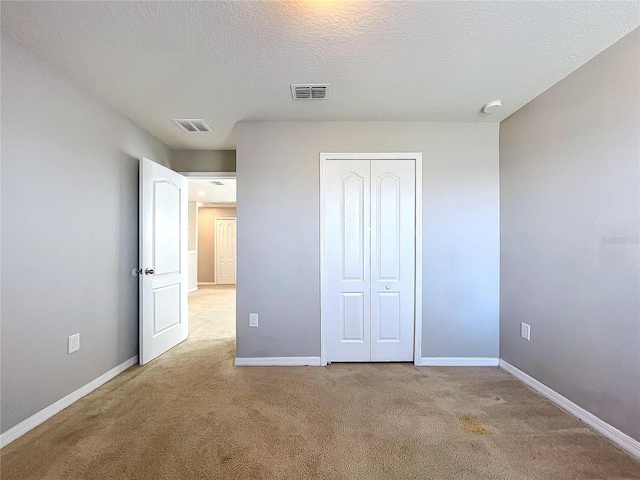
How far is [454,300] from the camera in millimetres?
3039

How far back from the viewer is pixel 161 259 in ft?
10.7

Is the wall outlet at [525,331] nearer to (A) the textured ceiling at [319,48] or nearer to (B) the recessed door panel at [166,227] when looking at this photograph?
(A) the textured ceiling at [319,48]

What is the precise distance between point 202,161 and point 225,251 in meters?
5.77

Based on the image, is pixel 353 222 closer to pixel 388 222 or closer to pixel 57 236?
pixel 388 222

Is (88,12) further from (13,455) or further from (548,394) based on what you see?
(548,394)

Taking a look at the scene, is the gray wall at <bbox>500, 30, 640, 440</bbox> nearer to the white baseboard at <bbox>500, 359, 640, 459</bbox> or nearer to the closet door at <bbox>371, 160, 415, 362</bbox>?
the white baseboard at <bbox>500, 359, 640, 459</bbox>

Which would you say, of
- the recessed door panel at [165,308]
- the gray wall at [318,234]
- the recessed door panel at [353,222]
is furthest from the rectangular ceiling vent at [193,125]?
the recessed door panel at [165,308]

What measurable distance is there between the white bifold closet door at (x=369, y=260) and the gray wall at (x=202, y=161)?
1615 millimetres

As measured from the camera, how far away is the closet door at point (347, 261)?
3062 mm

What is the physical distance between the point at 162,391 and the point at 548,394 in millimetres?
3023

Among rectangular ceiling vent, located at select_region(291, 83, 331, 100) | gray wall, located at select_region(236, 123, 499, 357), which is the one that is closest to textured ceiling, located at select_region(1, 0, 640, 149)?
rectangular ceiling vent, located at select_region(291, 83, 331, 100)

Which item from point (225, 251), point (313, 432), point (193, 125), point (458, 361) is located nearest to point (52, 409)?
point (313, 432)

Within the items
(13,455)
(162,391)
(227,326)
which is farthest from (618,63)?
(227,326)

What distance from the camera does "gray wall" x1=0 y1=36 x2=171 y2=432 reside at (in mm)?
1846
